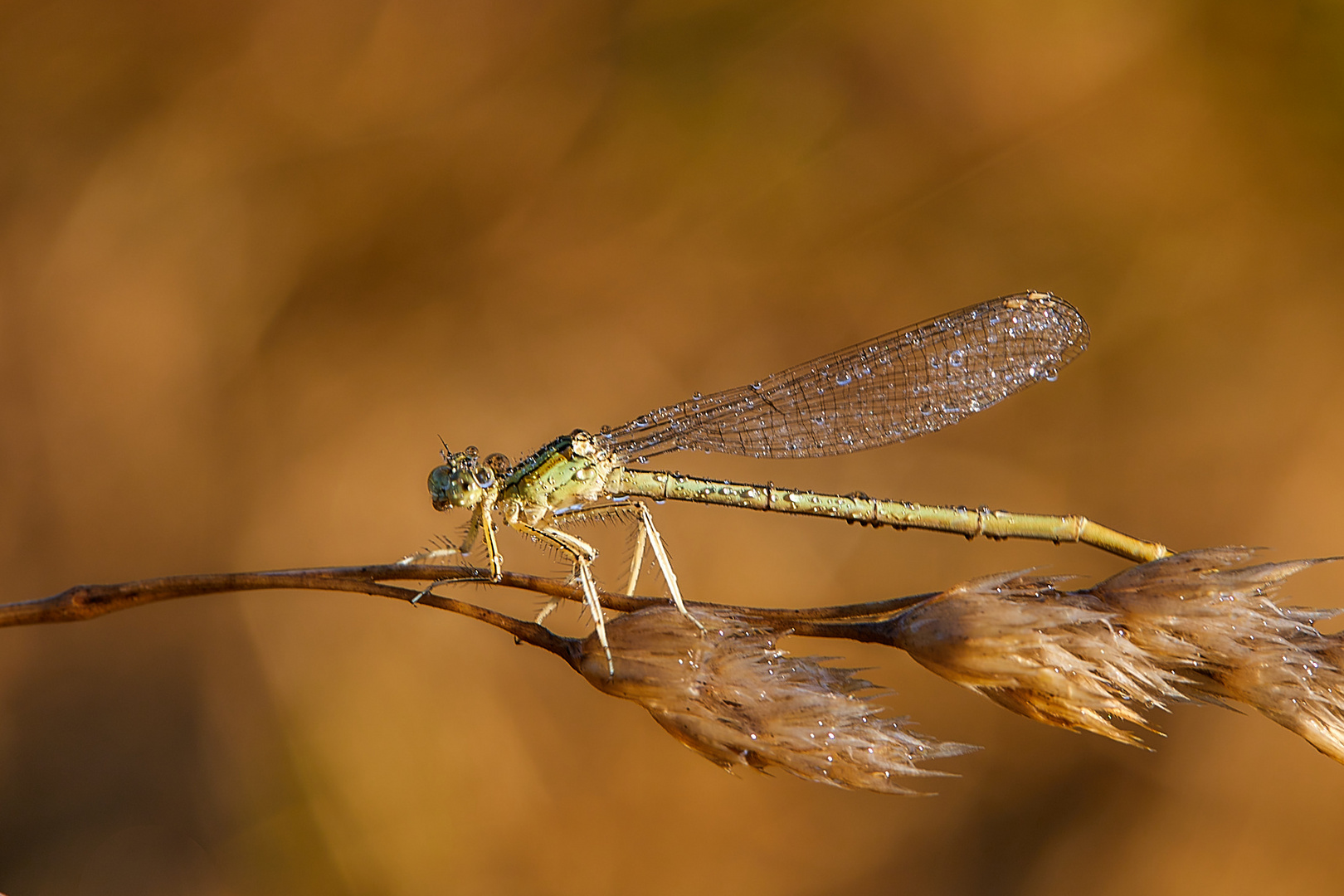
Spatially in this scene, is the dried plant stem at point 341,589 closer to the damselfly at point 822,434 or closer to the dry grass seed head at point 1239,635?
the dry grass seed head at point 1239,635

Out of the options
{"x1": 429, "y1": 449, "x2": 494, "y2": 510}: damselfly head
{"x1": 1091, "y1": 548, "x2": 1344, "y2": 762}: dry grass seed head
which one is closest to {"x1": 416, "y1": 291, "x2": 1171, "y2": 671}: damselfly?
{"x1": 429, "y1": 449, "x2": 494, "y2": 510}: damselfly head

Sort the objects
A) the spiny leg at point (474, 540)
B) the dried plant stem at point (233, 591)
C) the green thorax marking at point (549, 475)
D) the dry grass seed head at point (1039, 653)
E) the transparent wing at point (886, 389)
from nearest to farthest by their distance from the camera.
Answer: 1. the dried plant stem at point (233, 591)
2. the dry grass seed head at point (1039, 653)
3. the spiny leg at point (474, 540)
4. the green thorax marking at point (549, 475)
5. the transparent wing at point (886, 389)

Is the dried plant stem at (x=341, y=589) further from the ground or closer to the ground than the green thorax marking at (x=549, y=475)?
closer to the ground

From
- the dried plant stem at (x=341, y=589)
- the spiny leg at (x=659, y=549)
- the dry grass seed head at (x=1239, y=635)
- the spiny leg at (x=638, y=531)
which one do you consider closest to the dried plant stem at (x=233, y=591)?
the dried plant stem at (x=341, y=589)

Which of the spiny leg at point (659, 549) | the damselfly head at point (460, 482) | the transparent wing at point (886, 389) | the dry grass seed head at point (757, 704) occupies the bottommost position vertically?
the dry grass seed head at point (757, 704)

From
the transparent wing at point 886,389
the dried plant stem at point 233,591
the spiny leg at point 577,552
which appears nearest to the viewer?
the dried plant stem at point 233,591

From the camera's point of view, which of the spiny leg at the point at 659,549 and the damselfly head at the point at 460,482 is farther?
the damselfly head at the point at 460,482

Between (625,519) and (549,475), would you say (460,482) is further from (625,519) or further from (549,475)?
(625,519)
